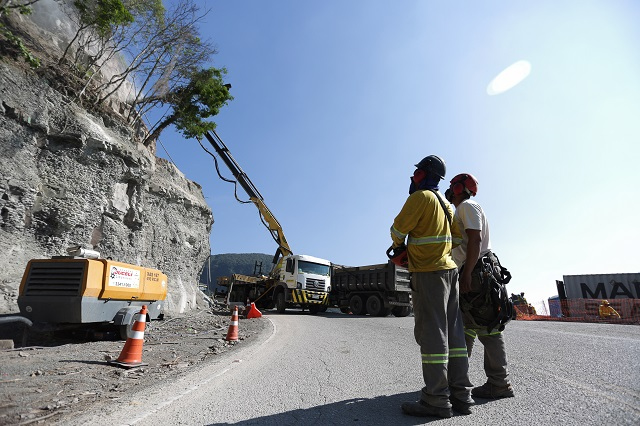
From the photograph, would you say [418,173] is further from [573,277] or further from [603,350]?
[573,277]

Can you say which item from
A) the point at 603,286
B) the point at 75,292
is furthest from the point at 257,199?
the point at 603,286

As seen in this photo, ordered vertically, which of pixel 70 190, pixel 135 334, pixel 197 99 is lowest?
pixel 135 334

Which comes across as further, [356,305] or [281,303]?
[281,303]

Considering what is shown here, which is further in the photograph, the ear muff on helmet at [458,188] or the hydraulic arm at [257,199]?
the hydraulic arm at [257,199]

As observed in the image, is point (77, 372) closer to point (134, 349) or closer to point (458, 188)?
point (134, 349)

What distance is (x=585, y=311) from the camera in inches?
734

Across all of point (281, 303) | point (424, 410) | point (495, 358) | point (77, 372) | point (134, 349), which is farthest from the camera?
point (281, 303)

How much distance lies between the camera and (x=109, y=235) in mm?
12297

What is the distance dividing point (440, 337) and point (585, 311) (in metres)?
21.9

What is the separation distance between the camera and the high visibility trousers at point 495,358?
9.37ft

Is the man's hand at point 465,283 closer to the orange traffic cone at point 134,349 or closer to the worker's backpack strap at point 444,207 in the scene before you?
the worker's backpack strap at point 444,207

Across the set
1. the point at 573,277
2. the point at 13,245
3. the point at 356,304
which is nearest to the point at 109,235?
the point at 13,245

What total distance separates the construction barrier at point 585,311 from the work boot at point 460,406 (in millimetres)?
18274

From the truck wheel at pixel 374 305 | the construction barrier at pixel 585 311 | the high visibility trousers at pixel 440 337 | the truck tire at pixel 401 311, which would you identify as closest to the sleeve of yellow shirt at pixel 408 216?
the high visibility trousers at pixel 440 337
